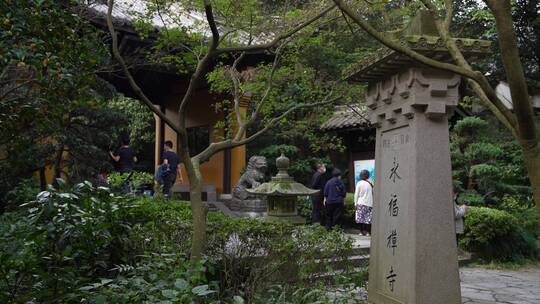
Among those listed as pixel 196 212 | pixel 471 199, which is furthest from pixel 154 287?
pixel 471 199

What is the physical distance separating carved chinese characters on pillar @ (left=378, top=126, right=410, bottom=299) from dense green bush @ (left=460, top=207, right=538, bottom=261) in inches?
217

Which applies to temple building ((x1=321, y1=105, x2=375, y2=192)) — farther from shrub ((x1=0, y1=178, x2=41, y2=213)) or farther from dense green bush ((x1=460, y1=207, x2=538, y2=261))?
shrub ((x1=0, y1=178, x2=41, y2=213))

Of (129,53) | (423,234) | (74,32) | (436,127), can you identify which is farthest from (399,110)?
(129,53)

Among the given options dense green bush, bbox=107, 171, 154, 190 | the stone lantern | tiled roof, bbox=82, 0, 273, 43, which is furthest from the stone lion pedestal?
the stone lantern

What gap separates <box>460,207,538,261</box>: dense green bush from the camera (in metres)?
9.94

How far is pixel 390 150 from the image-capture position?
5379 mm

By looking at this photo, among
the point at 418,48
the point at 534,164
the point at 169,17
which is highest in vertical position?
the point at 169,17

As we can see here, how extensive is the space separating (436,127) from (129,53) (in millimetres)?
7861

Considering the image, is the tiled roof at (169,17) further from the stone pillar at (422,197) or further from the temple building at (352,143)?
the temple building at (352,143)

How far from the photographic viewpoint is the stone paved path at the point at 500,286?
6719 mm

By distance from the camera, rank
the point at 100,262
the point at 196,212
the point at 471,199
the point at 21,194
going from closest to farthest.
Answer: the point at 100,262 → the point at 196,212 → the point at 21,194 → the point at 471,199

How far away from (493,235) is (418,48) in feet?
22.3

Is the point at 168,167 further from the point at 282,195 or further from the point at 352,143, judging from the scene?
the point at 352,143

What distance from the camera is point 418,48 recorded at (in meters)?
4.56
